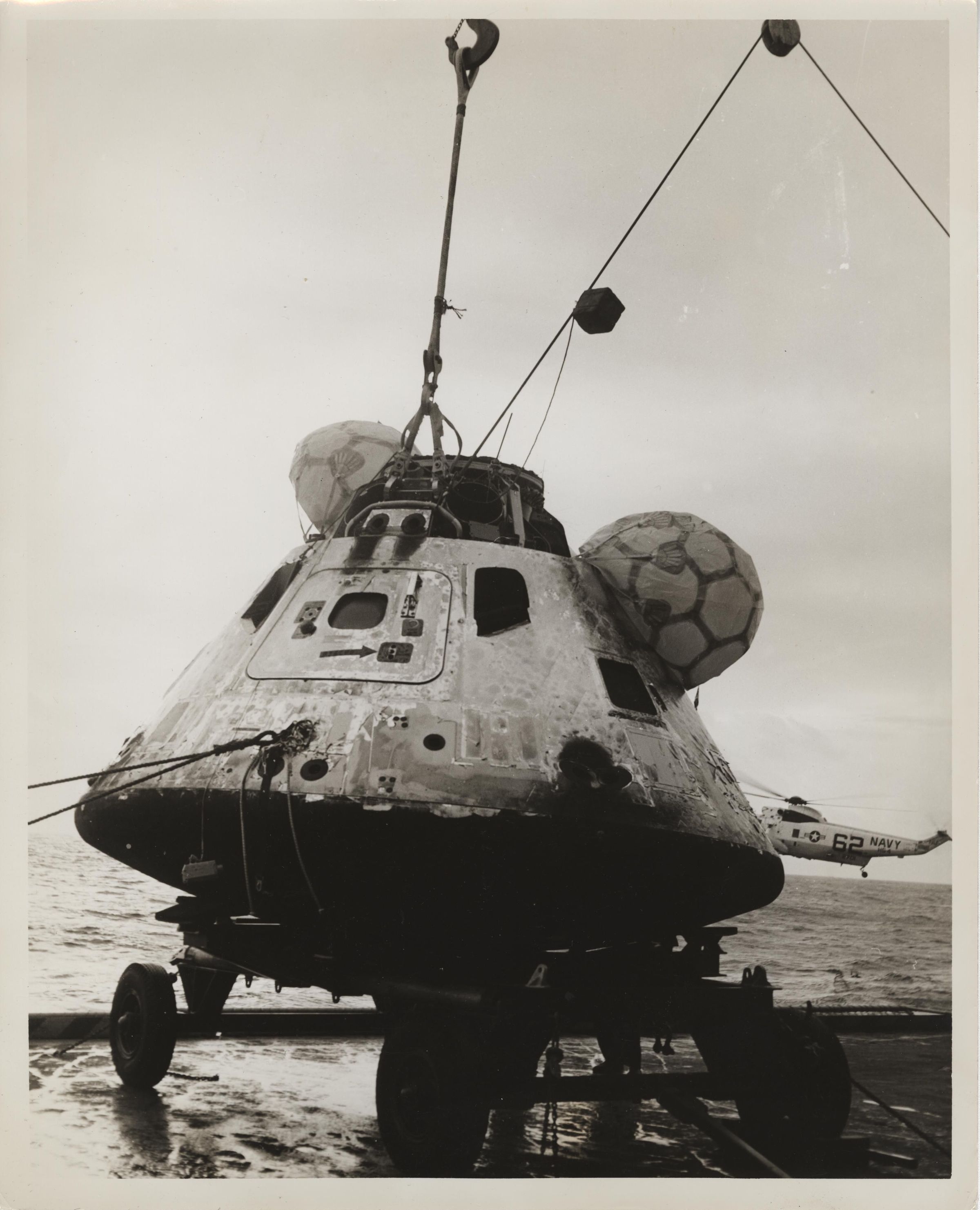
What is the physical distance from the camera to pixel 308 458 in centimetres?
757

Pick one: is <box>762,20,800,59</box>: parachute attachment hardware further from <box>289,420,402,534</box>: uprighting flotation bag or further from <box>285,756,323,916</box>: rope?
<box>285,756,323,916</box>: rope

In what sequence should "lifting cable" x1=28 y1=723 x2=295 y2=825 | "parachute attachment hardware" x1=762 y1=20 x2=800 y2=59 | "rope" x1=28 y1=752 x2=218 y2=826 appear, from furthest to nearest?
"parachute attachment hardware" x1=762 y1=20 x2=800 y2=59, "rope" x1=28 y1=752 x2=218 y2=826, "lifting cable" x1=28 y1=723 x2=295 y2=825

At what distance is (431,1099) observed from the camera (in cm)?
→ 519

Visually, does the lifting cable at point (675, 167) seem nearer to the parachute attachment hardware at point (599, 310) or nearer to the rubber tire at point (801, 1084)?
the parachute attachment hardware at point (599, 310)

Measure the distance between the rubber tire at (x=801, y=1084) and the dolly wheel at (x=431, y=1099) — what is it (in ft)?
5.17

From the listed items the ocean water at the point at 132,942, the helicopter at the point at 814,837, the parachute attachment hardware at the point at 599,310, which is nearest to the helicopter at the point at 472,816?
the parachute attachment hardware at the point at 599,310

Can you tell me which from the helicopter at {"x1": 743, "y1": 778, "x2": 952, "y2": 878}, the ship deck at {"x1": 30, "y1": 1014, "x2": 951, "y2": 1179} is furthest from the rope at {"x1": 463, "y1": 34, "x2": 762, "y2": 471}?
the helicopter at {"x1": 743, "y1": 778, "x2": 952, "y2": 878}

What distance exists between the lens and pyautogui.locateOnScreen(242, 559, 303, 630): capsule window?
22.2ft

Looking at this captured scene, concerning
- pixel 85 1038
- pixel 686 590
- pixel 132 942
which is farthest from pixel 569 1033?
pixel 132 942

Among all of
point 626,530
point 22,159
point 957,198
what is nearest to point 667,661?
point 626,530

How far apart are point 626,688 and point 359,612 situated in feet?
4.85

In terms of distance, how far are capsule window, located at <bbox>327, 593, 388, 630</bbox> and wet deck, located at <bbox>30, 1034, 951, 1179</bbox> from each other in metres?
2.65

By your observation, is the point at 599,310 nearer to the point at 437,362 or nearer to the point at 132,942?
the point at 437,362

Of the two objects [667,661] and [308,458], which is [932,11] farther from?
[308,458]
